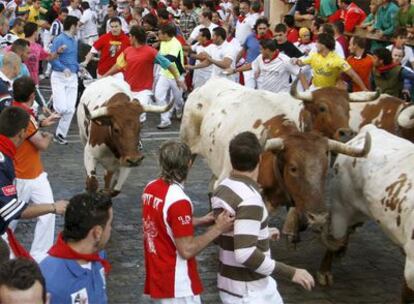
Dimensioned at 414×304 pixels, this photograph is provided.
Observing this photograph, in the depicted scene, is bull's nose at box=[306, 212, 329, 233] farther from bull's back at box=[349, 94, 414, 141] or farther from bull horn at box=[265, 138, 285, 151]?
bull's back at box=[349, 94, 414, 141]

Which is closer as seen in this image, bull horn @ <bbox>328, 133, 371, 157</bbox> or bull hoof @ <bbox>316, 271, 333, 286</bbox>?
bull horn @ <bbox>328, 133, 371, 157</bbox>

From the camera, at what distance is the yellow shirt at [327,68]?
12.1 meters

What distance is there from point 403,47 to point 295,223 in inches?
289

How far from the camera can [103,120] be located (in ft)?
31.5

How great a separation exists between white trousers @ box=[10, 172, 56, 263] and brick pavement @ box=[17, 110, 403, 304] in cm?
76

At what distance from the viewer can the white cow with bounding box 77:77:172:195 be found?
9.52 metres

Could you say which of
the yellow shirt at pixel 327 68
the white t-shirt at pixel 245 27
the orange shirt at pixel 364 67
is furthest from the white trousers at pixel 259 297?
the white t-shirt at pixel 245 27

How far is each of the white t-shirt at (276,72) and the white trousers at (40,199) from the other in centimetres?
575

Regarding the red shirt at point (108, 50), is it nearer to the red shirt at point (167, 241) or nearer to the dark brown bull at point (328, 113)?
the dark brown bull at point (328, 113)

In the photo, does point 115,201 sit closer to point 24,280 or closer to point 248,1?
point 24,280

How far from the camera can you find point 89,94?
11.0 m

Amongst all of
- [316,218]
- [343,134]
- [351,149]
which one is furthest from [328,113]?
[316,218]

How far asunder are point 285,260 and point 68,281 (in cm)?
493

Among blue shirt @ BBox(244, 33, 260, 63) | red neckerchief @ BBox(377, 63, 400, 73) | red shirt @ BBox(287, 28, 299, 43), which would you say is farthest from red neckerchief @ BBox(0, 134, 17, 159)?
red shirt @ BBox(287, 28, 299, 43)
